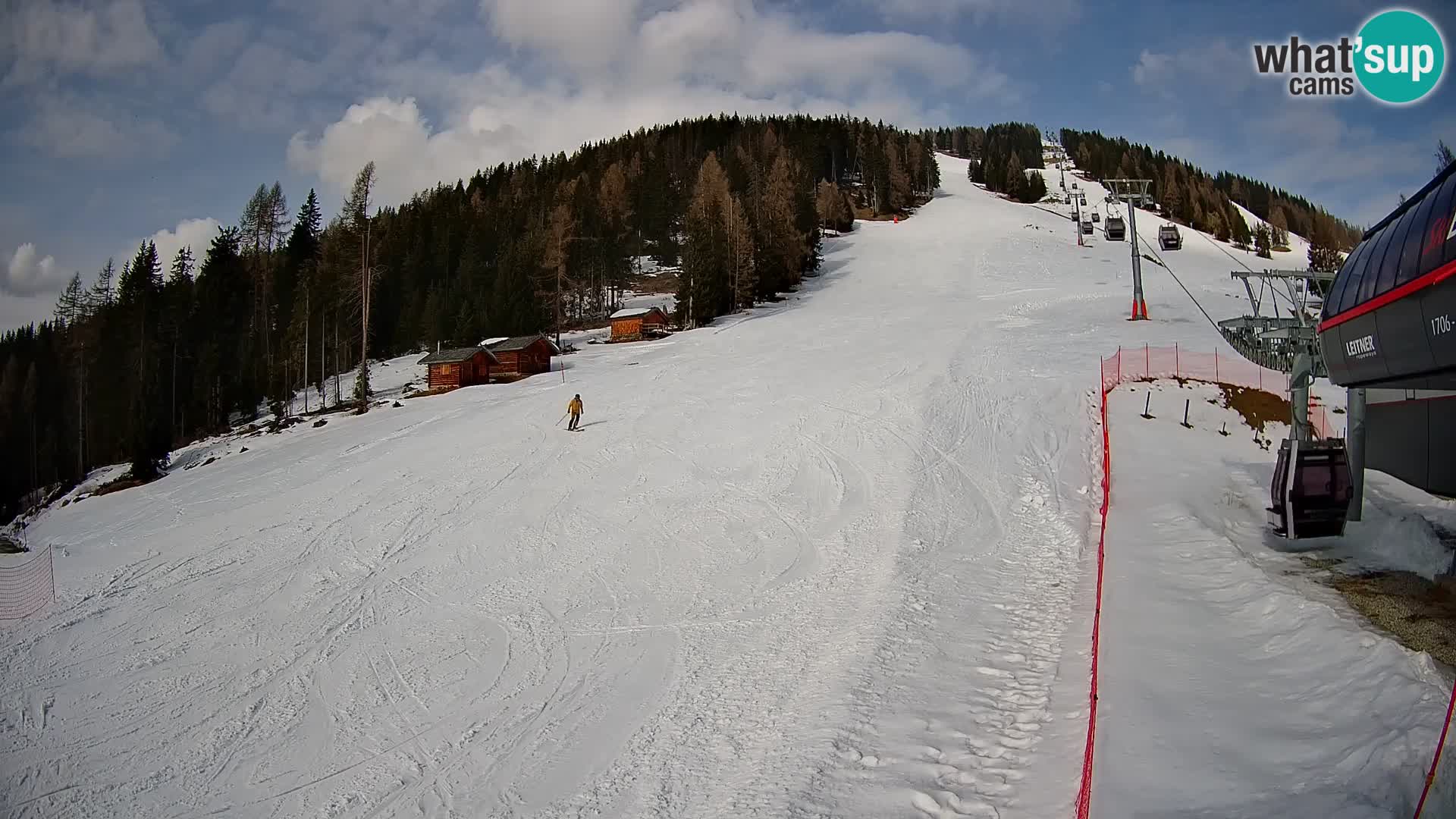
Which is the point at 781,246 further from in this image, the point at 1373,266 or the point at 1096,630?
the point at 1096,630

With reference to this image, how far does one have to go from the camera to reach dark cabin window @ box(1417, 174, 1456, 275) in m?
6.92

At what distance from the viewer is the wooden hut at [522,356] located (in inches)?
1731

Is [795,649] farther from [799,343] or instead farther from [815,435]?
[799,343]

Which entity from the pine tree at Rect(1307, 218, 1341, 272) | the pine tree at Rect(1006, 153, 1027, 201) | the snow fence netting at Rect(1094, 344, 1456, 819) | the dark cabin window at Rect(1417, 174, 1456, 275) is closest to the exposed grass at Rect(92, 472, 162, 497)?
the snow fence netting at Rect(1094, 344, 1456, 819)

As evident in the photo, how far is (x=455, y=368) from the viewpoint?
139 ft

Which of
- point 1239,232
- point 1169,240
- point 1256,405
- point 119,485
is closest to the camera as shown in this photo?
point 1256,405

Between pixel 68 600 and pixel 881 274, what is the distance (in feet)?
198

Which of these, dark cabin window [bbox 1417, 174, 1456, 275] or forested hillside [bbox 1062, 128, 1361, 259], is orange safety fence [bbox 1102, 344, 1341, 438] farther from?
forested hillside [bbox 1062, 128, 1361, 259]

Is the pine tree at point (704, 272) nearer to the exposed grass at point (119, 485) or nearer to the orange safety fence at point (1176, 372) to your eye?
the orange safety fence at point (1176, 372)

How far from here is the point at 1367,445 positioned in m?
15.8

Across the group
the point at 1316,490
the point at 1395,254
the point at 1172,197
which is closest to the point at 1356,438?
the point at 1316,490

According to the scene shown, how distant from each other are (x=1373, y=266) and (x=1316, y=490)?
13.3 feet

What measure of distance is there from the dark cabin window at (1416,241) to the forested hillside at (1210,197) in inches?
2922

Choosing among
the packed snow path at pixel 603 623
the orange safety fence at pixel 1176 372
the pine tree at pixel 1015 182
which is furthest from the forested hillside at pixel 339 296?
the pine tree at pixel 1015 182
